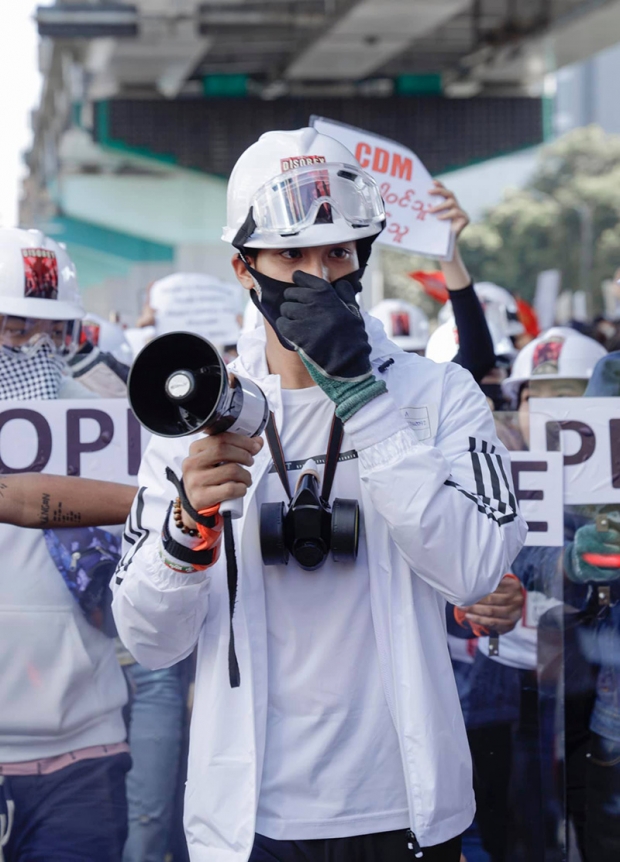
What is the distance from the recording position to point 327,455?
257 centimetres

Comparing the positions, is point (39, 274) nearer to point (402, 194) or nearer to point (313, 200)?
point (402, 194)

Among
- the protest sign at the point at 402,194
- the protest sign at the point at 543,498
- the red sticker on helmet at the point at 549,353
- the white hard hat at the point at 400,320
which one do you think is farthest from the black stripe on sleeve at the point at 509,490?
the white hard hat at the point at 400,320

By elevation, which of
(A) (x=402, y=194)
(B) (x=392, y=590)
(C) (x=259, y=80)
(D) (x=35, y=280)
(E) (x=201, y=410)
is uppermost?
(C) (x=259, y=80)

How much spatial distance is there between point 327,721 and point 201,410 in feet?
2.26

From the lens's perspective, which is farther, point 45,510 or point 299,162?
point 45,510

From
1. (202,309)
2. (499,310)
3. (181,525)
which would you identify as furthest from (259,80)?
(181,525)

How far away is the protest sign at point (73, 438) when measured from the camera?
3.88 meters

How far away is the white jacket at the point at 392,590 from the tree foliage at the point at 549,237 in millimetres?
48619

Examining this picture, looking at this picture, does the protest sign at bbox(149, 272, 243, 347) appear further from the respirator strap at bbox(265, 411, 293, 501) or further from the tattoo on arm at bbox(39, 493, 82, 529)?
the respirator strap at bbox(265, 411, 293, 501)

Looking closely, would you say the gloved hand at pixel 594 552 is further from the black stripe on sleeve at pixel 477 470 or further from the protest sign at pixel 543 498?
the black stripe on sleeve at pixel 477 470

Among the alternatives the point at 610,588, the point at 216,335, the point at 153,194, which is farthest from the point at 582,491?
the point at 153,194

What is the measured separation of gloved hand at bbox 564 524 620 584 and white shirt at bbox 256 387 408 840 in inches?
61.2

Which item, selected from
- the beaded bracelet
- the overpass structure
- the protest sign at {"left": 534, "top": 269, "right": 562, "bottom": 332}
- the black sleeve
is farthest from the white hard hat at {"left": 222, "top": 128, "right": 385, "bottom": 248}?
the overpass structure

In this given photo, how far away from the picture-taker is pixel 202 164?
2433cm
